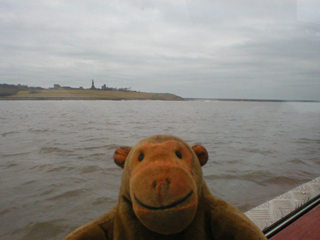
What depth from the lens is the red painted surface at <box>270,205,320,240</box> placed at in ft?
6.01

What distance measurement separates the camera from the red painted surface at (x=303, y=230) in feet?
6.01

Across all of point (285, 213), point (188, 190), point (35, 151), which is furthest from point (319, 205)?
point (35, 151)

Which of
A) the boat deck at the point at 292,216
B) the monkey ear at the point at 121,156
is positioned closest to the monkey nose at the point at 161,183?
the monkey ear at the point at 121,156

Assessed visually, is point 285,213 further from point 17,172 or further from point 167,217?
point 17,172

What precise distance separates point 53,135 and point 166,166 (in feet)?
30.9

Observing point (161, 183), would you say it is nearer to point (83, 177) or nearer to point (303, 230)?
point (303, 230)

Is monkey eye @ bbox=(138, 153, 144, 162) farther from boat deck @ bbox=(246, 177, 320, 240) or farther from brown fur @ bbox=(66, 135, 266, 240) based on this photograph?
boat deck @ bbox=(246, 177, 320, 240)

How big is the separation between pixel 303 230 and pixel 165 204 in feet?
5.38

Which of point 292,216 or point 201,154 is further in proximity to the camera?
point 292,216

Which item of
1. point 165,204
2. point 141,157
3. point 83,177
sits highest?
point 141,157

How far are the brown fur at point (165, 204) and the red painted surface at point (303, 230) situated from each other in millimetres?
993

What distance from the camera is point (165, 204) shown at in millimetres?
863

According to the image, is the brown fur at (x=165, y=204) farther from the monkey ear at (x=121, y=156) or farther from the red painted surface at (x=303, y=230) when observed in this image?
the red painted surface at (x=303, y=230)

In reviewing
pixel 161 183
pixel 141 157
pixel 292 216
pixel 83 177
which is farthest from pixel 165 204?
pixel 83 177
